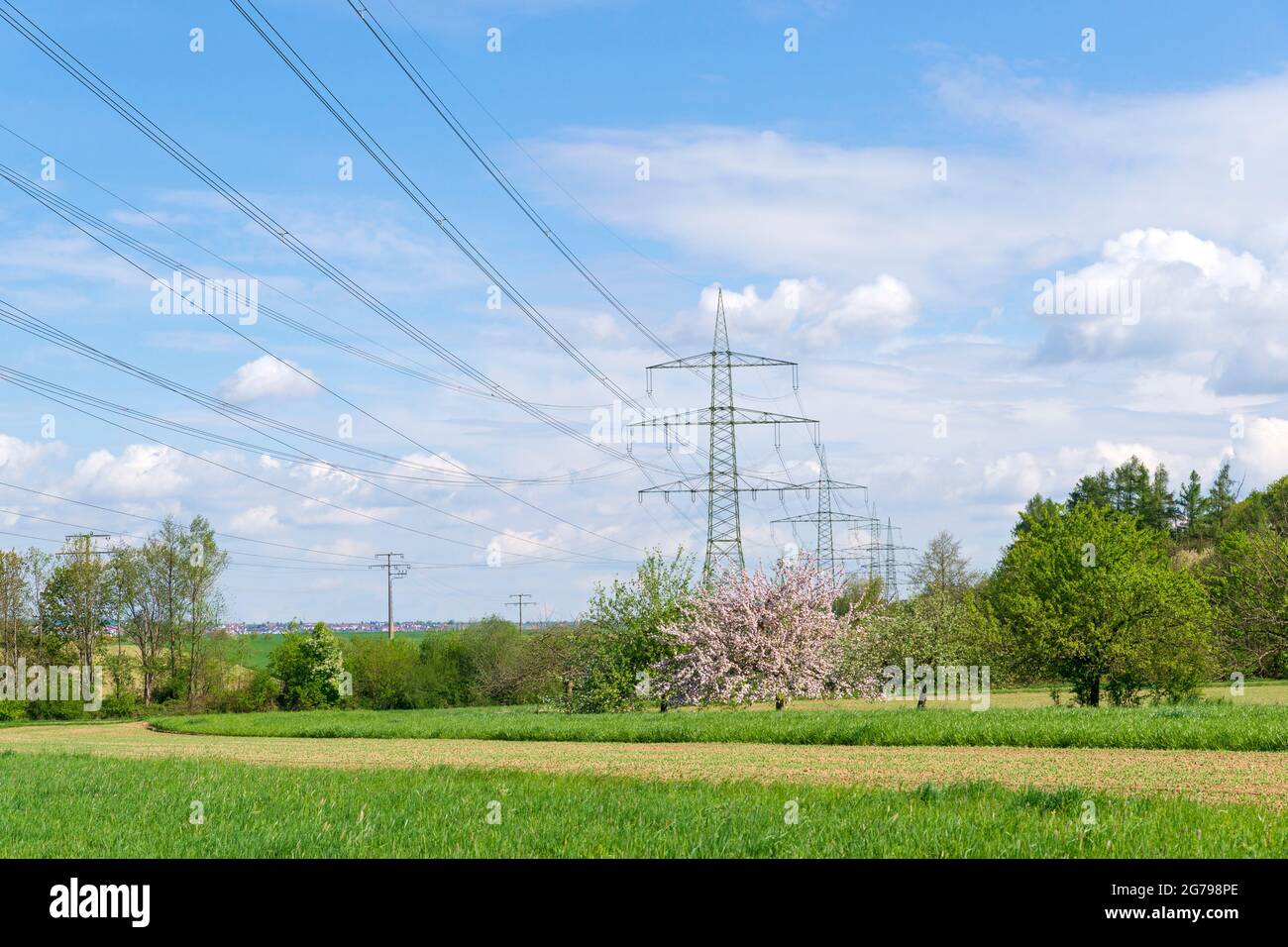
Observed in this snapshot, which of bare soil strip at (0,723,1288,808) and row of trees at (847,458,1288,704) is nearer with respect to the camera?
bare soil strip at (0,723,1288,808)

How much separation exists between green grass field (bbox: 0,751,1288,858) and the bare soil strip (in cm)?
262

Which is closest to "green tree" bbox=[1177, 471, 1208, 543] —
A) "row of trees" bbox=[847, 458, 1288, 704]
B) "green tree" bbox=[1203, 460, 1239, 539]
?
"green tree" bbox=[1203, 460, 1239, 539]

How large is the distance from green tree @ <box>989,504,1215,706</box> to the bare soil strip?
2616cm

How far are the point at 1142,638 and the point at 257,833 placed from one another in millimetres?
47572

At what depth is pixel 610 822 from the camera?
13133 millimetres

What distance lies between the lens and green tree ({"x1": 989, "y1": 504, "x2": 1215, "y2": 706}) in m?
50.8

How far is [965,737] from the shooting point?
2856cm

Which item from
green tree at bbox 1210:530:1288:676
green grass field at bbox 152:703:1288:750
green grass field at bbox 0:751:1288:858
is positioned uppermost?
green tree at bbox 1210:530:1288:676

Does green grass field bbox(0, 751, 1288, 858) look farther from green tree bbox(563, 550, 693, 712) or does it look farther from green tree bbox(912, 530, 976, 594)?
green tree bbox(912, 530, 976, 594)

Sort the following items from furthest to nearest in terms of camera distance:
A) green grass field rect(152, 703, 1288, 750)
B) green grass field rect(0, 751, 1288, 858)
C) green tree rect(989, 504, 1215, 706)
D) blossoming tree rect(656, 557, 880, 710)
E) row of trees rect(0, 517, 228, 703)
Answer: row of trees rect(0, 517, 228, 703) → green tree rect(989, 504, 1215, 706) → blossoming tree rect(656, 557, 880, 710) → green grass field rect(152, 703, 1288, 750) → green grass field rect(0, 751, 1288, 858)

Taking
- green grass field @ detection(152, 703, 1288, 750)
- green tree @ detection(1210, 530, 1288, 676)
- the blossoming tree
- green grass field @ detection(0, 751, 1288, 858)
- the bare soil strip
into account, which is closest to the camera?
green grass field @ detection(0, 751, 1288, 858)

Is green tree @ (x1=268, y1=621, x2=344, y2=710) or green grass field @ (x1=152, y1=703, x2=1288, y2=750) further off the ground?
green grass field @ (x1=152, y1=703, x2=1288, y2=750)
